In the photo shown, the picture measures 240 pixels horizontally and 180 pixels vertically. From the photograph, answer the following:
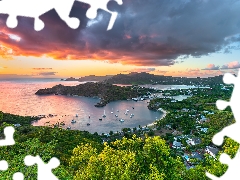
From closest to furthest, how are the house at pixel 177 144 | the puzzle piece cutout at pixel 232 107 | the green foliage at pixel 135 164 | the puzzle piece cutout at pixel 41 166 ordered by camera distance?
1. the puzzle piece cutout at pixel 232 107
2. the puzzle piece cutout at pixel 41 166
3. the green foliage at pixel 135 164
4. the house at pixel 177 144

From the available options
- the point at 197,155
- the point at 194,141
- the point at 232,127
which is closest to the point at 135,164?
the point at 232,127

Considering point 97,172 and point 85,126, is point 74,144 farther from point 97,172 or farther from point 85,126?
point 85,126

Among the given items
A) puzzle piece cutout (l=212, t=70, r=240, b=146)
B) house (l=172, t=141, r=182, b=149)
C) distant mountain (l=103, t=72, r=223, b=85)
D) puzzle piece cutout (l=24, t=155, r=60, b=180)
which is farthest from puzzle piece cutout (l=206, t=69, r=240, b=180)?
distant mountain (l=103, t=72, r=223, b=85)

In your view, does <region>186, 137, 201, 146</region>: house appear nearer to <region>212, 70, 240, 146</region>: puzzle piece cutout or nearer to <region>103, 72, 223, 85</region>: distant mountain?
<region>212, 70, 240, 146</region>: puzzle piece cutout

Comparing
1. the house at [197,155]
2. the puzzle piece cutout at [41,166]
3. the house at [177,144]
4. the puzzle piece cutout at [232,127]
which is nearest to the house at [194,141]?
the house at [177,144]

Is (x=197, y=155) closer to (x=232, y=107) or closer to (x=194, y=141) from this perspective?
(x=194, y=141)

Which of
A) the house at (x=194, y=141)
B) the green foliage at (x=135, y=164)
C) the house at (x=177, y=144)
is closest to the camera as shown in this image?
the green foliage at (x=135, y=164)

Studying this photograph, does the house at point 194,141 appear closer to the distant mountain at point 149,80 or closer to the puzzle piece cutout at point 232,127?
the puzzle piece cutout at point 232,127

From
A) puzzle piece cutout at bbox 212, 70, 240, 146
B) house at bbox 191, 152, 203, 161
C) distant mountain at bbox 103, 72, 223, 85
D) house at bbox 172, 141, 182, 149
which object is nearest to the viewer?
puzzle piece cutout at bbox 212, 70, 240, 146

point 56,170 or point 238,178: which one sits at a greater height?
point 238,178

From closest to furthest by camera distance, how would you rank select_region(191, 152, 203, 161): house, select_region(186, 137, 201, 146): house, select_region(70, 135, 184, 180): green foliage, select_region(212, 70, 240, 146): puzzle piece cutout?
1. select_region(212, 70, 240, 146): puzzle piece cutout
2. select_region(70, 135, 184, 180): green foliage
3. select_region(191, 152, 203, 161): house
4. select_region(186, 137, 201, 146): house

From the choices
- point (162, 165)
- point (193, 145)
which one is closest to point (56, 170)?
point (162, 165)
